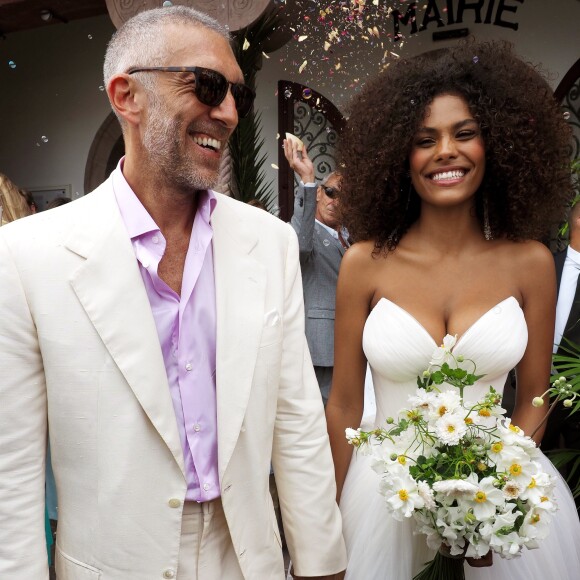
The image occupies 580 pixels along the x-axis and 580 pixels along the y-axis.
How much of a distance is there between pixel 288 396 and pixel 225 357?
28 cm

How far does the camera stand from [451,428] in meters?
1.78

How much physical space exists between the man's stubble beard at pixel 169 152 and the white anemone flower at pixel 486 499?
104cm

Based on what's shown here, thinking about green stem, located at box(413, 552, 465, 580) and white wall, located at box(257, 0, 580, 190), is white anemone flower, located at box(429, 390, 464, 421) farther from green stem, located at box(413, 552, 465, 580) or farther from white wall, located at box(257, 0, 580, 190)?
white wall, located at box(257, 0, 580, 190)

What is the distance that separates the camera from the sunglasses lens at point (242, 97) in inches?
75.4

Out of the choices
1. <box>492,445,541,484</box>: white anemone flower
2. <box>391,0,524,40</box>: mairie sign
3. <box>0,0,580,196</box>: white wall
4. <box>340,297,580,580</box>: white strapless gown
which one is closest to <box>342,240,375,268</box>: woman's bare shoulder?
<box>340,297,580,580</box>: white strapless gown

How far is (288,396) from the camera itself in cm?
195

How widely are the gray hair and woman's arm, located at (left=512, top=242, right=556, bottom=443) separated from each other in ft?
4.41

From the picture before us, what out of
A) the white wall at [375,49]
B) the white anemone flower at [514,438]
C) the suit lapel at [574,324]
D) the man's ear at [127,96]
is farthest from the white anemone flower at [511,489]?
the white wall at [375,49]

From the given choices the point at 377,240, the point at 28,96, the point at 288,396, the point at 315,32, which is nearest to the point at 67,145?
the point at 28,96

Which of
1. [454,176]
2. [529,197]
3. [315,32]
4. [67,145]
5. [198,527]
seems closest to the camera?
[198,527]

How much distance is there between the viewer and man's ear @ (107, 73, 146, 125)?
73.4 inches

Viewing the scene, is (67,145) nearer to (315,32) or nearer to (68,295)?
(315,32)

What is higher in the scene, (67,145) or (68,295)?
(67,145)

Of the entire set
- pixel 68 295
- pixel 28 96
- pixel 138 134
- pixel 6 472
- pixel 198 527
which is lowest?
pixel 198 527
